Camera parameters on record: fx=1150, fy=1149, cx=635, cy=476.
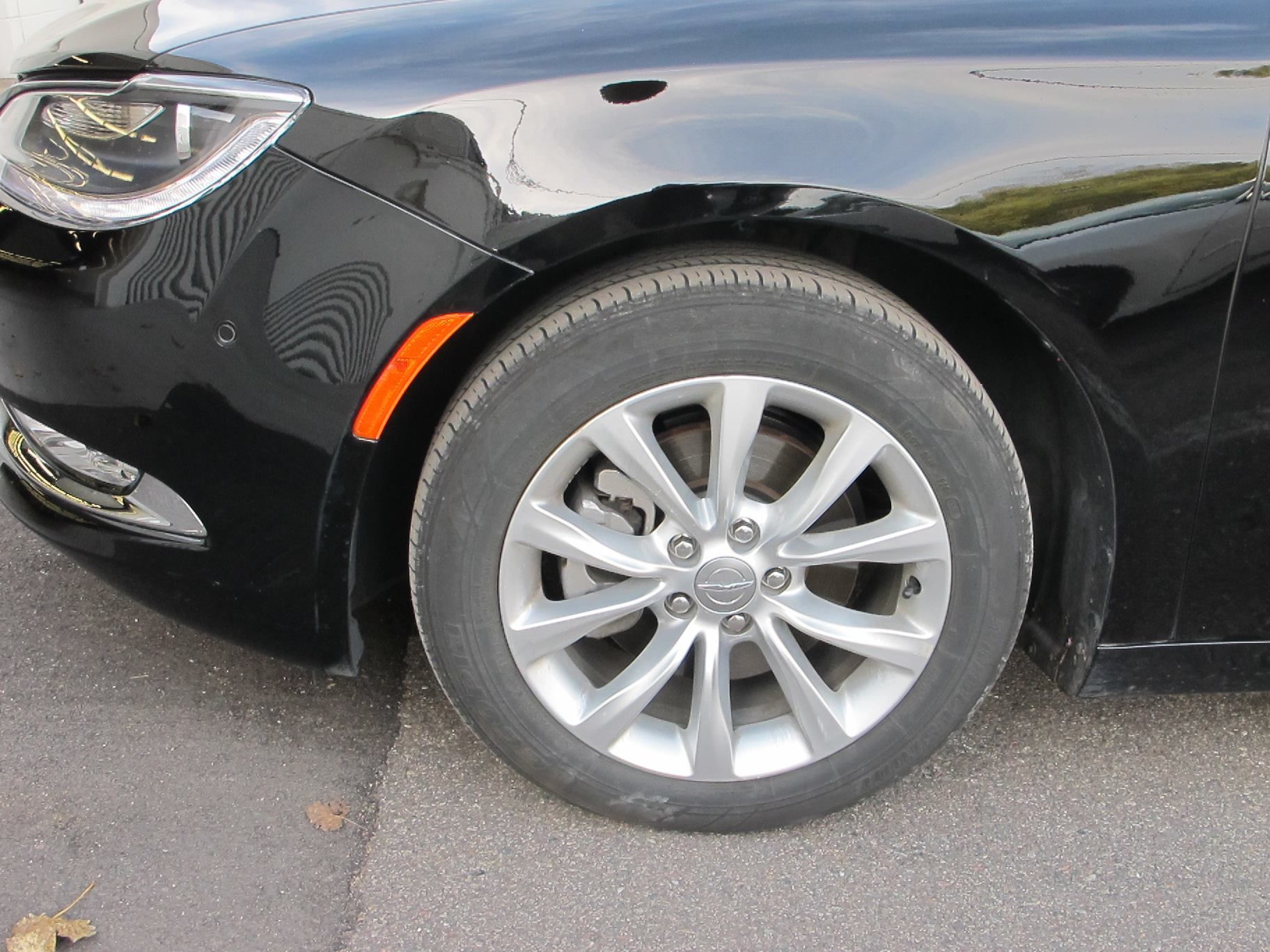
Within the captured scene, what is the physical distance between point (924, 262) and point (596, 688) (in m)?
0.89

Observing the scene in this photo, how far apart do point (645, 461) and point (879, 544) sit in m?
0.40

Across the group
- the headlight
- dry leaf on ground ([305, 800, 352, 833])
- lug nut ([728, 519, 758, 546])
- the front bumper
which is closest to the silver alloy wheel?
lug nut ([728, 519, 758, 546])

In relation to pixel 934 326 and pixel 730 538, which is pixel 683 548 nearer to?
pixel 730 538

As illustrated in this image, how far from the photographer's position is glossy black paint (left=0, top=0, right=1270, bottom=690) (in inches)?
63.4

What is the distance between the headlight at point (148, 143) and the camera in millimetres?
1618

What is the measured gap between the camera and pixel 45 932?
175cm

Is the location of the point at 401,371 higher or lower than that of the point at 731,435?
higher

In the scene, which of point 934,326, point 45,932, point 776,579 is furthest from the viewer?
point 934,326

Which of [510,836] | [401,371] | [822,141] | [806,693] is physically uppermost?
[822,141]

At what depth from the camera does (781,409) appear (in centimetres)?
194

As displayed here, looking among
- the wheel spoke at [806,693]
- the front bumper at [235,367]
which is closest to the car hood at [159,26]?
the front bumper at [235,367]

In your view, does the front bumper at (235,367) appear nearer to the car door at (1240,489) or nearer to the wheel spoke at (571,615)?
the wheel spoke at (571,615)

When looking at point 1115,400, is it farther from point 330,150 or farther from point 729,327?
point 330,150

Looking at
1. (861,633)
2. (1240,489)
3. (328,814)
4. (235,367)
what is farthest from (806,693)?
(235,367)
